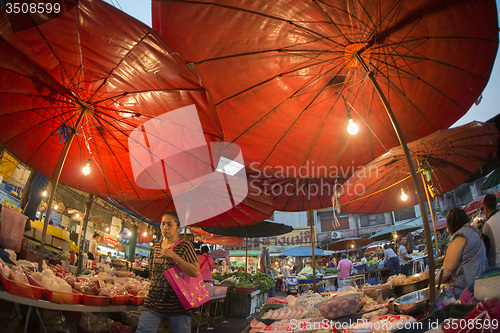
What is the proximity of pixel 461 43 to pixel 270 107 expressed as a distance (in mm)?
2527

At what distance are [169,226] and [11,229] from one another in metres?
2.91

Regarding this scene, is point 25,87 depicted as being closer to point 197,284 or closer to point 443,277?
point 197,284

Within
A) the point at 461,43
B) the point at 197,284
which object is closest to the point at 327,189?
the point at 461,43

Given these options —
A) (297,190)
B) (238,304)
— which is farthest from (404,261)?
(238,304)

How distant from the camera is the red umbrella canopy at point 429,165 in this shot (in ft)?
14.5

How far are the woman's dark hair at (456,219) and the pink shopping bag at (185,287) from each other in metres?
3.08

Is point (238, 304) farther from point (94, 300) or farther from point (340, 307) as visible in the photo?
point (340, 307)

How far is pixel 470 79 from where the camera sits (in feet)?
12.0

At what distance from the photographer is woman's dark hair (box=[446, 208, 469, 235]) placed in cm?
320

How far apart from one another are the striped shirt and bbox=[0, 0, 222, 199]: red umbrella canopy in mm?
1579

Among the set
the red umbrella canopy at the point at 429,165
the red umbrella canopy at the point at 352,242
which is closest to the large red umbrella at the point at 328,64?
the red umbrella canopy at the point at 429,165

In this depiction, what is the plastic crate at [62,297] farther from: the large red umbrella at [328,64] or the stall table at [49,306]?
the large red umbrella at [328,64]

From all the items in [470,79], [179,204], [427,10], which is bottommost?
[179,204]

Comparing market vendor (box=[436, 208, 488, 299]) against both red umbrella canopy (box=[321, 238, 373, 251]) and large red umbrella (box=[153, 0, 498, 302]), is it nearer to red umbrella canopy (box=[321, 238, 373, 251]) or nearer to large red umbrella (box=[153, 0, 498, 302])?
large red umbrella (box=[153, 0, 498, 302])
